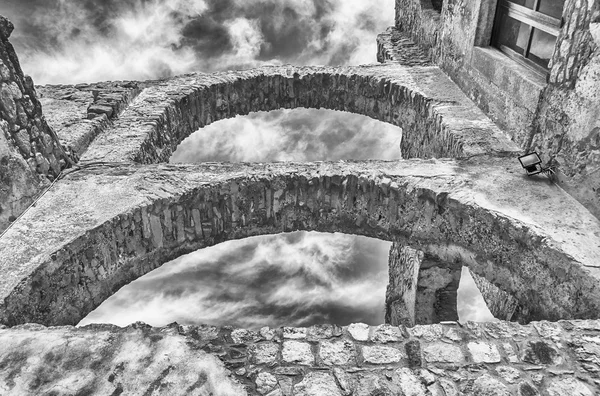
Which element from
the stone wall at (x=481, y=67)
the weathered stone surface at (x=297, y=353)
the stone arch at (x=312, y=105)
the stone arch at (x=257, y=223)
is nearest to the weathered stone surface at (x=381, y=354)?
the weathered stone surface at (x=297, y=353)

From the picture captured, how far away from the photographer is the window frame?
4121 millimetres

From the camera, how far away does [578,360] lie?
2174mm

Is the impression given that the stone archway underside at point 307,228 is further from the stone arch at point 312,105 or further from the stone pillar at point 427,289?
the stone pillar at point 427,289

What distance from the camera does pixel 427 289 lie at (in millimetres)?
5809

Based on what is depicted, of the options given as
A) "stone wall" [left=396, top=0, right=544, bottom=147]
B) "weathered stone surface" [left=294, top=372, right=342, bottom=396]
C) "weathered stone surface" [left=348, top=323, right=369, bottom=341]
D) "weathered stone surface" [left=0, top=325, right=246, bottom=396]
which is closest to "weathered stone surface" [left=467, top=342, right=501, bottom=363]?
"weathered stone surface" [left=348, top=323, right=369, bottom=341]

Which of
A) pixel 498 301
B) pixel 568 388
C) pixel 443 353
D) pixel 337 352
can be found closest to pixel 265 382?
pixel 337 352

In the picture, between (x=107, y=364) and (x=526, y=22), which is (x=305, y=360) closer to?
(x=107, y=364)

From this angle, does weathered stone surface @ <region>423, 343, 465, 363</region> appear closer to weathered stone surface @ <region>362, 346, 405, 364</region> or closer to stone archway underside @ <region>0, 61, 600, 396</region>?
stone archway underside @ <region>0, 61, 600, 396</region>

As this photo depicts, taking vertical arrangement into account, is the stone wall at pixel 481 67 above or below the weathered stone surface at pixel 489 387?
above

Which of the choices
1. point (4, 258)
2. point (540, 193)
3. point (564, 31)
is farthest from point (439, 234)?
point (4, 258)

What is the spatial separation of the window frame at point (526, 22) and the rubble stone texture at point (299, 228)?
0.53 m

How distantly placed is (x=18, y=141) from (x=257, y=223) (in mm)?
2018

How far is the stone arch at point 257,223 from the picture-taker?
9.73ft

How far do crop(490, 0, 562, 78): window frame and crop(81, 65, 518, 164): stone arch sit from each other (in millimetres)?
701
